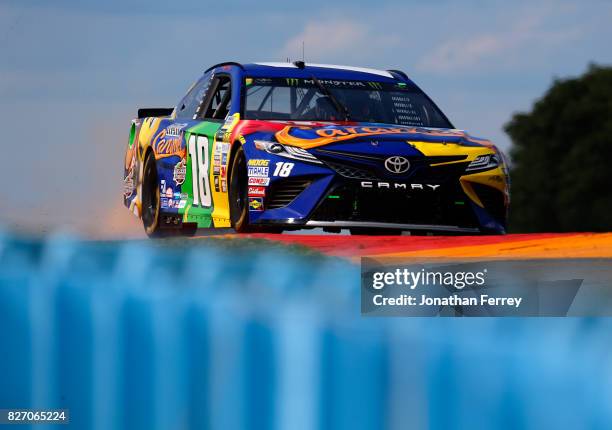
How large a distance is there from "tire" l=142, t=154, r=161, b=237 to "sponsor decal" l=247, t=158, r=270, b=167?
2670 mm

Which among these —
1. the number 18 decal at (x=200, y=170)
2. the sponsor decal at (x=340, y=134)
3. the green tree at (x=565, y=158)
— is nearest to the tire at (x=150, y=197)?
the number 18 decal at (x=200, y=170)

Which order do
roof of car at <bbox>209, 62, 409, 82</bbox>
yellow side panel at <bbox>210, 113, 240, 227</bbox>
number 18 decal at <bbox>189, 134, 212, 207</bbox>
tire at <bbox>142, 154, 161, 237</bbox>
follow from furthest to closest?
tire at <bbox>142, 154, 161, 237</bbox> → roof of car at <bbox>209, 62, 409, 82</bbox> → number 18 decal at <bbox>189, 134, 212, 207</bbox> → yellow side panel at <bbox>210, 113, 240, 227</bbox>

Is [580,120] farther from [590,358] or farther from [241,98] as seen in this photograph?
[590,358]

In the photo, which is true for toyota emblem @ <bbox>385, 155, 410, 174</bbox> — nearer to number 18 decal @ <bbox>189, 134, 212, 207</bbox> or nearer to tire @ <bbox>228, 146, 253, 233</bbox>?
tire @ <bbox>228, 146, 253, 233</bbox>

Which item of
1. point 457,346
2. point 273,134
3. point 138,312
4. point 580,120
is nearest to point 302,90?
point 273,134

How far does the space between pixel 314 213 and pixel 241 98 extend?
1.77 m

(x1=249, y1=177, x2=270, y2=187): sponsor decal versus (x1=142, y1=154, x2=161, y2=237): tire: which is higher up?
(x1=142, y1=154, x2=161, y2=237): tire

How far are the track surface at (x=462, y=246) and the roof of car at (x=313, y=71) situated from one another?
2745 millimetres

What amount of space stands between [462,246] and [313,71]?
12.0 feet

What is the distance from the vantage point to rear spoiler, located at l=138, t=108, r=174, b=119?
16.5 m

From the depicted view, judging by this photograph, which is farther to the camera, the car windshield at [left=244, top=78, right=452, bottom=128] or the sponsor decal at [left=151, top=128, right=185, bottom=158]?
the sponsor decal at [left=151, top=128, right=185, bottom=158]

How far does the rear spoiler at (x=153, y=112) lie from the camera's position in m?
16.5

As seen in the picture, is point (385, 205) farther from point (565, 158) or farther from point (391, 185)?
point (565, 158)

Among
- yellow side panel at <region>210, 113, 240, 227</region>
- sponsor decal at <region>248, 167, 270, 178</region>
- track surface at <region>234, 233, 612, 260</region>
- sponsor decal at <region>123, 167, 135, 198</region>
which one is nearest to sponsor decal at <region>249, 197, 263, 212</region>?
sponsor decal at <region>248, 167, 270, 178</region>
